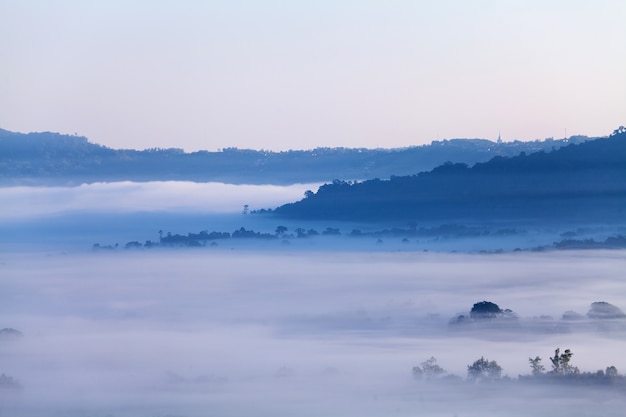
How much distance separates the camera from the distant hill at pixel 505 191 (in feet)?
134

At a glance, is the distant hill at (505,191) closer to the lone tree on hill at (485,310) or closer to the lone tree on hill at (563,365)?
the lone tree on hill at (485,310)

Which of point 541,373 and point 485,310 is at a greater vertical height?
point 541,373

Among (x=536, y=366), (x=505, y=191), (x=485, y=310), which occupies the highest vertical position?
(x=505, y=191)

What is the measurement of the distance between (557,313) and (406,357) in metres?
9.09

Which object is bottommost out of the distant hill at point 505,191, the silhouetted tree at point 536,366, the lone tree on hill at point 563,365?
the silhouetted tree at point 536,366

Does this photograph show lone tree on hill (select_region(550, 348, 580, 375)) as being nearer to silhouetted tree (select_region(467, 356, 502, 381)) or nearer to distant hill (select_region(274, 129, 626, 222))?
silhouetted tree (select_region(467, 356, 502, 381))

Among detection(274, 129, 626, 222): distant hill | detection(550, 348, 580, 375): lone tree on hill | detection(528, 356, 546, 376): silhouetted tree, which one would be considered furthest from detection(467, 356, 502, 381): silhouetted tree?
detection(274, 129, 626, 222): distant hill

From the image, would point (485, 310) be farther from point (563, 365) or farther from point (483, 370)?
point (563, 365)

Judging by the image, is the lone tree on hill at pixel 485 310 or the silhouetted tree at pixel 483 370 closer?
the silhouetted tree at pixel 483 370

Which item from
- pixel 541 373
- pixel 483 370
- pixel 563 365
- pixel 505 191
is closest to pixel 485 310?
pixel 505 191

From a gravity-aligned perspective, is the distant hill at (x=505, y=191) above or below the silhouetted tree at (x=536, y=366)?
above

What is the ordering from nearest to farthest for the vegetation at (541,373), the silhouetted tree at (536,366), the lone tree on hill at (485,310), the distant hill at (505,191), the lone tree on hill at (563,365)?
1. the vegetation at (541,373)
2. the lone tree on hill at (563,365)
3. the silhouetted tree at (536,366)
4. the lone tree on hill at (485,310)
5. the distant hill at (505,191)

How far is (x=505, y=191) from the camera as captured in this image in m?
43.5

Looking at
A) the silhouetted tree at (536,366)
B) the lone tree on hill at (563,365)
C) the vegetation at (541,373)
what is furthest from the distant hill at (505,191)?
the lone tree on hill at (563,365)
